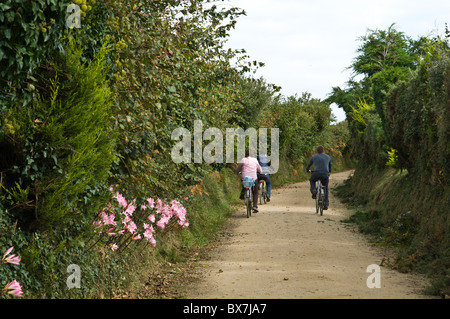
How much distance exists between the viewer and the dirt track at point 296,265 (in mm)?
7855

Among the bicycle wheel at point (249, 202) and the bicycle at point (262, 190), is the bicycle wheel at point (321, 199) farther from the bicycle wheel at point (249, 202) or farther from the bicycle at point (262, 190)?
the bicycle at point (262, 190)

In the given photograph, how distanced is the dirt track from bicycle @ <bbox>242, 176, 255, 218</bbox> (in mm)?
914

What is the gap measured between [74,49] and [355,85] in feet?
168

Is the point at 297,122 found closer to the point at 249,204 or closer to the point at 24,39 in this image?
the point at 249,204

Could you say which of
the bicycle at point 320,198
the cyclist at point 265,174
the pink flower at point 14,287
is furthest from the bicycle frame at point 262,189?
the pink flower at point 14,287

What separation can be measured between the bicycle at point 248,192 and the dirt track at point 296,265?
0.91 meters

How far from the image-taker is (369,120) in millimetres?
24297

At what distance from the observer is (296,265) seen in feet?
32.2

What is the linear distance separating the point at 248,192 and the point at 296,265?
8.51 meters

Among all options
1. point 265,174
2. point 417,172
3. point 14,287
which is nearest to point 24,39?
point 14,287

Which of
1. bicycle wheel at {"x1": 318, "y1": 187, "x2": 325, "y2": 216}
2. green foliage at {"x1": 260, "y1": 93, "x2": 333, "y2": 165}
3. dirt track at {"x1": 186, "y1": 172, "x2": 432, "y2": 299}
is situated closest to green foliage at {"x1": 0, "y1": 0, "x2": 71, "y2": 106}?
dirt track at {"x1": 186, "y1": 172, "x2": 432, "y2": 299}

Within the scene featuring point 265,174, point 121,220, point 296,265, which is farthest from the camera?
point 265,174
